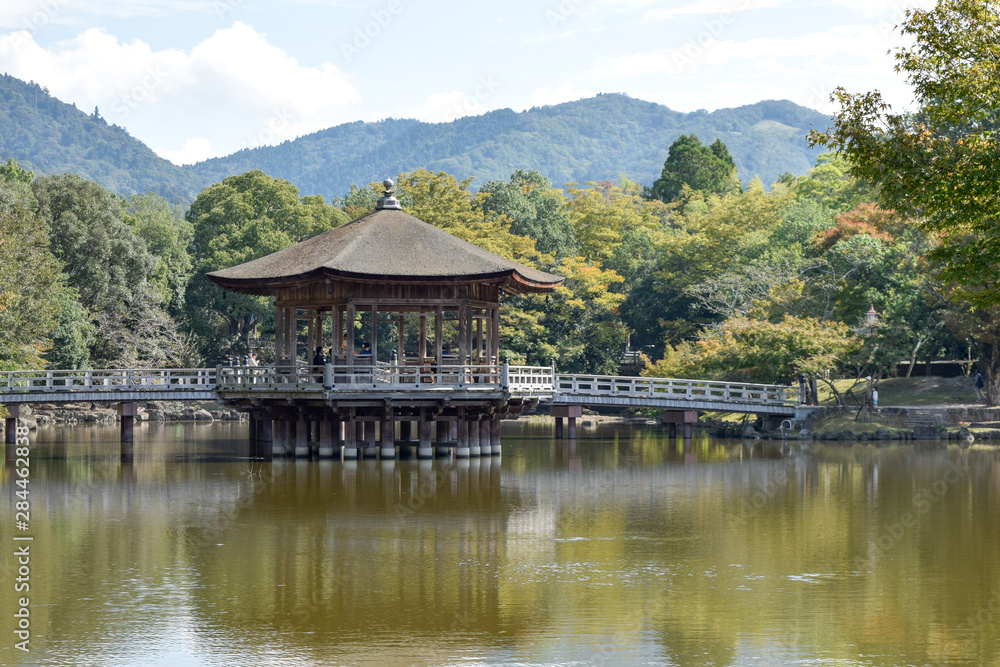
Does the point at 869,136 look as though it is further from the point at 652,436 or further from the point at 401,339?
the point at 652,436

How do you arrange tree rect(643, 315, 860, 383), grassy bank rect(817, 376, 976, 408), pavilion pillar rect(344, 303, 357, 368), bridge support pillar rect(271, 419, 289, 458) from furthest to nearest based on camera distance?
grassy bank rect(817, 376, 976, 408)
tree rect(643, 315, 860, 383)
bridge support pillar rect(271, 419, 289, 458)
pavilion pillar rect(344, 303, 357, 368)

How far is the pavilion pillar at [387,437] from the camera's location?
33656 millimetres

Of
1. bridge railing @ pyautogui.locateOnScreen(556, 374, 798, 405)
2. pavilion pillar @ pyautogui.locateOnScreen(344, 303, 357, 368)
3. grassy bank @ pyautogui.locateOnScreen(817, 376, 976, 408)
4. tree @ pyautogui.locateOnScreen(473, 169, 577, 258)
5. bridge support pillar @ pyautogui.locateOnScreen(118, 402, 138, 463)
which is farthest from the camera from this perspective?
tree @ pyautogui.locateOnScreen(473, 169, 577, 258)

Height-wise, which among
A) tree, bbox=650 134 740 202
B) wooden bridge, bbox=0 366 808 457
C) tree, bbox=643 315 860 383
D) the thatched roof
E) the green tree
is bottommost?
wooden bridge, bbox=0 366 808 457

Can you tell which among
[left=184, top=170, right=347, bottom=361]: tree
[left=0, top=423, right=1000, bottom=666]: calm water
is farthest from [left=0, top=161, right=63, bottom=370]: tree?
[left=184, top=170, right=347, bottom=361]: tree

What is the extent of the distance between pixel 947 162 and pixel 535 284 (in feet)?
57.8

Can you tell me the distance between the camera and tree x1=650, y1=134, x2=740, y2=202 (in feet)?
302

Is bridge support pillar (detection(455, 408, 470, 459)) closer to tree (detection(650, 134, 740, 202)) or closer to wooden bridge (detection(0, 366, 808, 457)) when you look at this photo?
wooden bridge (detection(0, 366, 808, 457))

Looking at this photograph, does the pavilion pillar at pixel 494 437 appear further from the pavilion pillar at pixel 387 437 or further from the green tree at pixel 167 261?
the green tree at pixel 167 261

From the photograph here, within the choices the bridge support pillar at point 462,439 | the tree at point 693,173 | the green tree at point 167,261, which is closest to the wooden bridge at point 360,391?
the bridge support pillar at point 462,439

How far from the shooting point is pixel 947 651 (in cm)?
1391

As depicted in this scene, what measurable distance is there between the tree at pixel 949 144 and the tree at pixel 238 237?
41652 mm

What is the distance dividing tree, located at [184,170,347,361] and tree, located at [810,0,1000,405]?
41.7m

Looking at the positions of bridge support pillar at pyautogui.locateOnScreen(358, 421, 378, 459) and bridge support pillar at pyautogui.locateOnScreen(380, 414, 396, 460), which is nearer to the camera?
bridge support pillar at pyautogui.locateOnScreen(380, 414, 396, 460)
